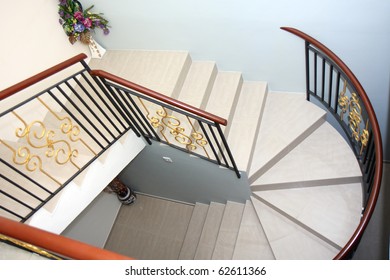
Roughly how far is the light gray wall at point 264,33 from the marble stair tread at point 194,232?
2037mm

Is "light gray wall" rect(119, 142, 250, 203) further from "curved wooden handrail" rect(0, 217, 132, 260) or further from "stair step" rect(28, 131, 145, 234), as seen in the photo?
"curved wooden handrail" rect(0, 217, 132, 260)

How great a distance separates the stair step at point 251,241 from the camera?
3.85 metres

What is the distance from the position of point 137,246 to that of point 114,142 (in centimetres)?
248

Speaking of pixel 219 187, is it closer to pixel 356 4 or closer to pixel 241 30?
pixel 241 30

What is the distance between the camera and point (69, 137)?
294 centimetres

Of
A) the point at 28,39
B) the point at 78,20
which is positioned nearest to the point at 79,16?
the point at 78,20

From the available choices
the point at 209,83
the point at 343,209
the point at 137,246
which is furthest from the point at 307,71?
the point at 137,246

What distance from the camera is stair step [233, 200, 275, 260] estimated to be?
3.85 m

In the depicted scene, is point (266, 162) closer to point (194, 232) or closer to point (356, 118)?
point (356, 118)

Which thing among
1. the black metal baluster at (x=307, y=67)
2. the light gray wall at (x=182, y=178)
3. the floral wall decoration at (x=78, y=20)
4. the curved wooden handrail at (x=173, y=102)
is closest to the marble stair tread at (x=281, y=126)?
the black metal baluster at (x=307, y=67)

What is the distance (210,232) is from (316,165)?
5.53ft

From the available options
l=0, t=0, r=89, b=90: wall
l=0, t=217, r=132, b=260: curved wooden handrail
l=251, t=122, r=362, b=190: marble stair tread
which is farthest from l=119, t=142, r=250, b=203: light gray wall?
l=0, t=217, r=132, b=260: curved wooden handrail

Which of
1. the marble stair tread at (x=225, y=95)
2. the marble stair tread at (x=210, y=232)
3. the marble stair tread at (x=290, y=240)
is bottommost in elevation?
the marble stair tread at (x=210, y=232)

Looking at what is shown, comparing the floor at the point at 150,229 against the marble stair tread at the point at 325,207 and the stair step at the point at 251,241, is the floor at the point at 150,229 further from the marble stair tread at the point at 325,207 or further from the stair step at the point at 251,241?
the marble stair tread at the point at 325,207
